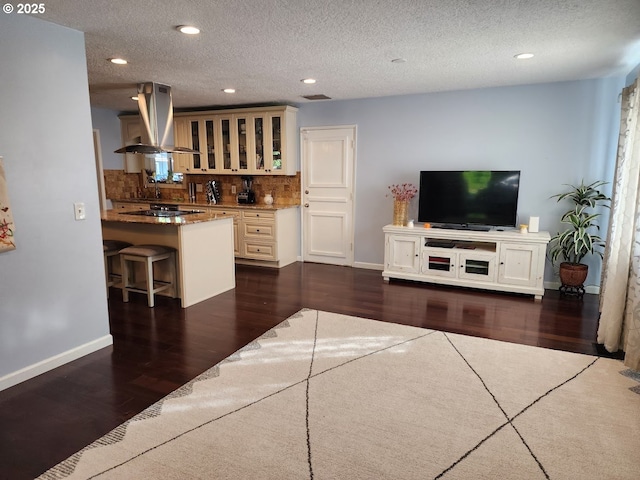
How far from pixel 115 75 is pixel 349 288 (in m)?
3.45

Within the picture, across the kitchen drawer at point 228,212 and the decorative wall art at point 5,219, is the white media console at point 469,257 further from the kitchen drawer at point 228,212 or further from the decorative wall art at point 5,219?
the decorative wall art at point 5,219

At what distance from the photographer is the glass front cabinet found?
5.98 meters

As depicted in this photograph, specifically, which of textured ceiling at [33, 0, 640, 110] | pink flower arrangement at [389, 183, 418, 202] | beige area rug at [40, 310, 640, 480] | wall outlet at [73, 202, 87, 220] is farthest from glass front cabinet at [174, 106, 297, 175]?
beige area rug at [40, 310, 640, 480]

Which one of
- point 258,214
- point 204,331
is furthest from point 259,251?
point 204,331

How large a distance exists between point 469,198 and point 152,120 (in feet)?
12.3

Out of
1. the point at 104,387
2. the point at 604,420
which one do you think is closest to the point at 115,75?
the point at 104,387

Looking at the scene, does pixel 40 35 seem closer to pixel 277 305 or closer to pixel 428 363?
pixel 277 305

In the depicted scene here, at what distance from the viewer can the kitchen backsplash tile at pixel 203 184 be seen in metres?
6.36

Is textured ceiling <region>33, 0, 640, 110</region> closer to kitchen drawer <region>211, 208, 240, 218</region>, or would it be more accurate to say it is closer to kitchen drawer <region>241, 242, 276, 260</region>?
kitchen drawer <region>211, 208, 240, 218</region>

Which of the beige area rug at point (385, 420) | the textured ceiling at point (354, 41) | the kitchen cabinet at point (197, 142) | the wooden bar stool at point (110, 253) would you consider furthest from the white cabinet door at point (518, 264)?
the kitchen cabinet at point (197, 142)

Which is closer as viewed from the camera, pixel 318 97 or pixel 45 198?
pixel 45 198

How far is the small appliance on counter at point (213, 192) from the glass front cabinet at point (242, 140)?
276 mm

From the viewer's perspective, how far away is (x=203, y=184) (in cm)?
703

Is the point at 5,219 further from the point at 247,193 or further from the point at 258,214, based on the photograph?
the point at 247,193
